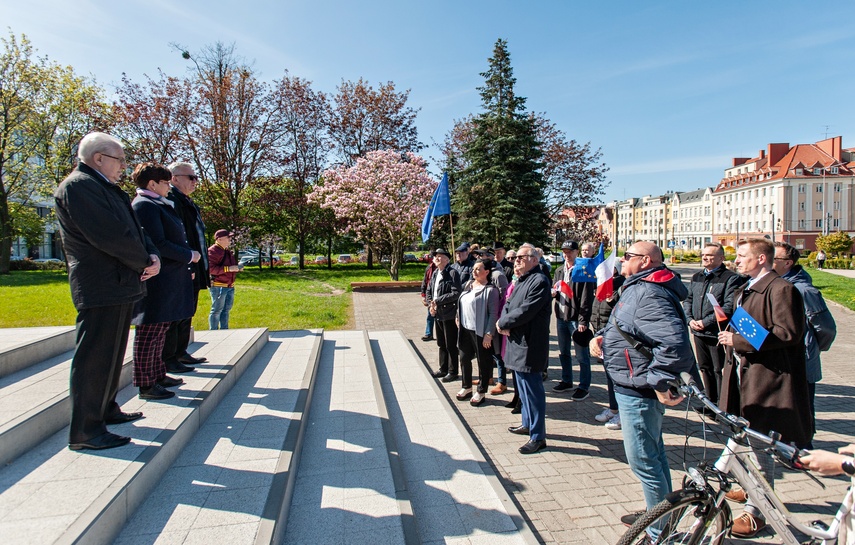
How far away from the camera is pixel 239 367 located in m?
5.80

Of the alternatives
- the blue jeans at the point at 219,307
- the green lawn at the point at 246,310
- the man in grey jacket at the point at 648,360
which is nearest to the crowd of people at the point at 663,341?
the man in grey jacket at the point at 648,360

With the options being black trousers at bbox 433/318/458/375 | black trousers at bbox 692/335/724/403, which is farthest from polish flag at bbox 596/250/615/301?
black trousers at bbox 433/318/458/375

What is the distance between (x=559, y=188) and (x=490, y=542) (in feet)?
106

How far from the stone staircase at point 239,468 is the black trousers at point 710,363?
9.87 feet

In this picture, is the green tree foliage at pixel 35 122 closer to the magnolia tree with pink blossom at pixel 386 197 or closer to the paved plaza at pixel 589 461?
the magnolia tree with pink blossom at pixel 386 197

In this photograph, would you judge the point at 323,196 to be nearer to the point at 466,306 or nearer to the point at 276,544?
the point at 466,306

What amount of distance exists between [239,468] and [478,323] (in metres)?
3.31

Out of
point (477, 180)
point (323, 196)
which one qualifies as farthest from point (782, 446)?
point (323, 196)

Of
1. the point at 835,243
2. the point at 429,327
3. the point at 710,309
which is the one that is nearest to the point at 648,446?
the point at 710,309

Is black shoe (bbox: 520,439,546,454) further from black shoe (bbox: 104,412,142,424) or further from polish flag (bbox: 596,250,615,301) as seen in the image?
black shoe (bbox: 104,412,142,424)

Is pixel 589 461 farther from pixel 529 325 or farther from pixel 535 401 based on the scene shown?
pixel 529 325

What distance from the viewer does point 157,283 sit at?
167 inches

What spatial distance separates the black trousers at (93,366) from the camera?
300cm

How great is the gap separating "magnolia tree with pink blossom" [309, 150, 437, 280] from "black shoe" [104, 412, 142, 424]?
19.4 metres
